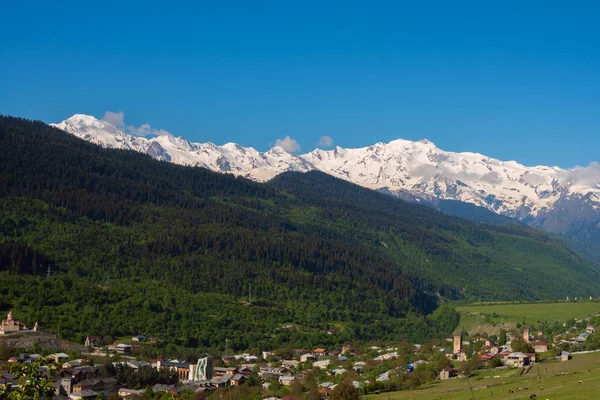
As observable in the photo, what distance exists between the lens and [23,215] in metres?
170

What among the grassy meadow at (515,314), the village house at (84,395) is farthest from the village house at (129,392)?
the grassy meadow at (515,314)

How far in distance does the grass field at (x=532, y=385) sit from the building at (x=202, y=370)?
1042 inches

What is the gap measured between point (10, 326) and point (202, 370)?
27701mm

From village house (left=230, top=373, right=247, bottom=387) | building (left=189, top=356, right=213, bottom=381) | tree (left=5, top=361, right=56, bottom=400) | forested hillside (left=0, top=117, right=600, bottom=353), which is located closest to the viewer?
tree (left=5, top=361, right=56, bottom=400)

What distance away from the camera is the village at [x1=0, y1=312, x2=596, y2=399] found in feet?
289

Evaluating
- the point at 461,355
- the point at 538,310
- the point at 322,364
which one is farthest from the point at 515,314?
the point at 322,364

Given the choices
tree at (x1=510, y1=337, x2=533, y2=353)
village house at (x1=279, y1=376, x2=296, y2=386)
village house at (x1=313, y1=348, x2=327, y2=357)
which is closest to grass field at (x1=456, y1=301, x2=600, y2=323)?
village house at (x1=313, y1=348, x2=327, y2=357)

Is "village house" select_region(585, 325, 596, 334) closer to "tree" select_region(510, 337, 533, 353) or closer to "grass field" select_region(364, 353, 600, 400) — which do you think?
"tree" select_region(510, 337, 533, 353)

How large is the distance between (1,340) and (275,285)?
2902 inches

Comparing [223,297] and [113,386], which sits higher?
[223,297]

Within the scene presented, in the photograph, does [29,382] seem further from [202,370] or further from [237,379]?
[202,370]

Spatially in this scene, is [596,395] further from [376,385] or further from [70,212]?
[70,212]

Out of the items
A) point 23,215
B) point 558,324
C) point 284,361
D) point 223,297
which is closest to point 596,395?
point 284,361

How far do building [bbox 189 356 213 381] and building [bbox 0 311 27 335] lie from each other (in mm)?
25389
